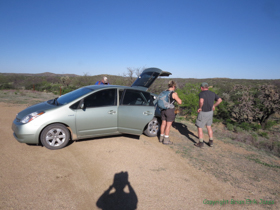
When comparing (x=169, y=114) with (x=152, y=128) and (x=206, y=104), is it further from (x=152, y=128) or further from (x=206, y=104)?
(x=206, y=104)

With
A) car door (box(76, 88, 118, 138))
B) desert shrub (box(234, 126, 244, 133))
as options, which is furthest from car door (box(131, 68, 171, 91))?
desert shrub (box(234, 126, 244, 133))

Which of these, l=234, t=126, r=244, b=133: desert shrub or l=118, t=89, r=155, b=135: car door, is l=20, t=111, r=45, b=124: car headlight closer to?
l=118, t=89, r=155, b=135: car door

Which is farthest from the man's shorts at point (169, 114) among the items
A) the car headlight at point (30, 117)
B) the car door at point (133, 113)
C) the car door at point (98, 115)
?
the car headlight at point (30, 117)

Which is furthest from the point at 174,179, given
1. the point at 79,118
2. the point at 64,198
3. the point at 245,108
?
the point at 245,108

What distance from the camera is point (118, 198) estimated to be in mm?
3258

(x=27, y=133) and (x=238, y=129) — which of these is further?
(x=238, y=129)

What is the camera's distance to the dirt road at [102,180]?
314 cm

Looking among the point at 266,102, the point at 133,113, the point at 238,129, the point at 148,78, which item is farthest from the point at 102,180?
the point at 266,102

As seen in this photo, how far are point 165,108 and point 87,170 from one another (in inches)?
105

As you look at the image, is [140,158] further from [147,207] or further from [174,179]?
[147,207]

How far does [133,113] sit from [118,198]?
9.14 ft

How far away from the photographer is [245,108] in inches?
470

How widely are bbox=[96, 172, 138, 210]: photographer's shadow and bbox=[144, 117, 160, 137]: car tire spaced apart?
8.93ft

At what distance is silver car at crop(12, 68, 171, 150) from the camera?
4770 millimetres
